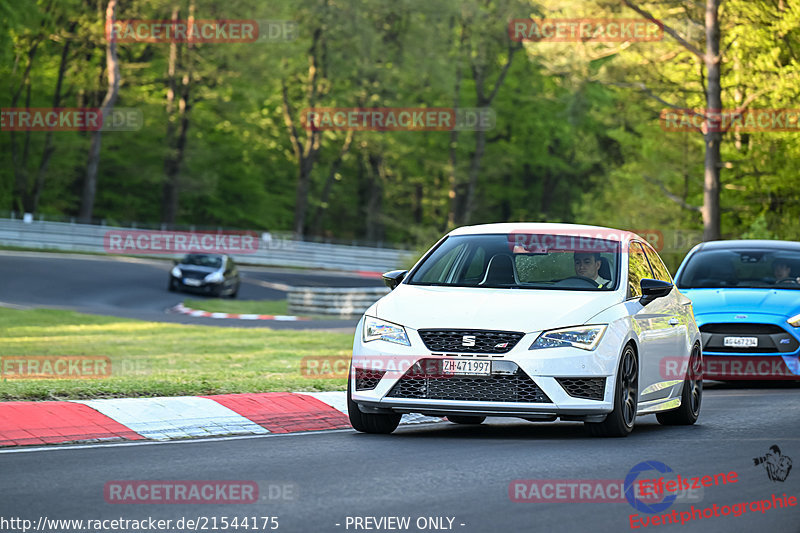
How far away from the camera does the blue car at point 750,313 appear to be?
17.3m

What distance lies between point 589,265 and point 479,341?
182 cm

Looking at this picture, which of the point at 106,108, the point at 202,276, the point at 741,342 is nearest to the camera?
the point at 741,342

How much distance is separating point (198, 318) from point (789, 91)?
1645 centimetres

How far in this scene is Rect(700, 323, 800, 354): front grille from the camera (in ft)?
56.5

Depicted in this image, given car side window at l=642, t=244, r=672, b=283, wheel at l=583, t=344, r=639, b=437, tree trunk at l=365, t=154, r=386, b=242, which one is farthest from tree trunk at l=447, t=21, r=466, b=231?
wheel at l=583, t=344, r=639, b=437

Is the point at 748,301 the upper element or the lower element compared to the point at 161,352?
upper

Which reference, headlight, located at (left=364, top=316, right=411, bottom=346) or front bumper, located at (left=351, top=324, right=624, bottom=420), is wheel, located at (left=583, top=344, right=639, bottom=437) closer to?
front bumper, located at (left=351, top=324, right=624, bottom=420)

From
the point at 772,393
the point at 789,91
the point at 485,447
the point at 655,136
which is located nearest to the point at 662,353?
the point at 485,447

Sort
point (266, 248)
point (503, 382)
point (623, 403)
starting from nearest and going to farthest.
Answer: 1. point (503, 382)
2. point (623, 403)
3. point (266, 248)

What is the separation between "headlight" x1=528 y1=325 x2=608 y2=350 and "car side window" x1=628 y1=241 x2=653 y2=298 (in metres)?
1.08

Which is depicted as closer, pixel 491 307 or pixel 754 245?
pixel 491 307

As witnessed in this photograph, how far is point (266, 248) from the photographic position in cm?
6181

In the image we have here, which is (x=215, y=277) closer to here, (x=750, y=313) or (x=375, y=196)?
(x=750, y=313)

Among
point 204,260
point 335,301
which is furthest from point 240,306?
point 204,260
